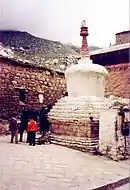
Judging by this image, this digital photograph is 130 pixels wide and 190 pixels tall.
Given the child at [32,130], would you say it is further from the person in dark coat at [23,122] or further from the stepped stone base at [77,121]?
the stepped stone base at [77,121]

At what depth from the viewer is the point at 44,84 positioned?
3031 mm

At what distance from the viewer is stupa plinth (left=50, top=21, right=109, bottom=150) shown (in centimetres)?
263

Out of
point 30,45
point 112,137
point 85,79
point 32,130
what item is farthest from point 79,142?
point 30,45

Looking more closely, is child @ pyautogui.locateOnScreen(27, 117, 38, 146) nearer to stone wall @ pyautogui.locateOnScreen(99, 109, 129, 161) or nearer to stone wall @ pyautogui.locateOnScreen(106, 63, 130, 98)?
stone wall @ pyautogui.locateOnScreen(99, 109, 129, 161)

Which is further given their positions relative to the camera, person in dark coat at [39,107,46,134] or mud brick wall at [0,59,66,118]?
person in dark coat at [39,107,46,134]

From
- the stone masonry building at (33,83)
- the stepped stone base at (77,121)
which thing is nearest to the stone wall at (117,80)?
the stone masonry building at (33,83)

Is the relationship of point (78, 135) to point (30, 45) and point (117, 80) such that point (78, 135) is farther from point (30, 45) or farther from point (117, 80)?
point (30, 45)

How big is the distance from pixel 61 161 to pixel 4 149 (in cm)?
34

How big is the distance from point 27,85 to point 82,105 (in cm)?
46

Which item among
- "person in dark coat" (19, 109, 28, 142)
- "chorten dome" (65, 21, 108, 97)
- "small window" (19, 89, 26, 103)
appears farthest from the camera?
"chorten dome" (65, 21, 108, 97)

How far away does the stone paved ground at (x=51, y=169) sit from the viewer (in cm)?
178

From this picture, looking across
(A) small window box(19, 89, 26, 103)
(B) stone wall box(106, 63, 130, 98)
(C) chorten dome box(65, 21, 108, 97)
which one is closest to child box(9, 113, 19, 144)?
(A) small window box(19, 89, 26, 103)

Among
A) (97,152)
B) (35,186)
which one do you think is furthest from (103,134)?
(35,186)

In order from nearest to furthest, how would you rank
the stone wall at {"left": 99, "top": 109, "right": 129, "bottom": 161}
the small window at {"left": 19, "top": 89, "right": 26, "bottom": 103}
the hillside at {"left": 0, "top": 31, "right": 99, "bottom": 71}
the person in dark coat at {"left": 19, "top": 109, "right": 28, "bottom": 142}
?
1. the hillside at {"left": 0, "top": 31, "right": 99, "bottom": 71}
2. the person in dark coat at {"left": 19, "top": 109, "right": 28, "bottom": 142}
3. the stone wall at {"left": 99, "top": 109, "right": 129, "bottom": 161}
4. the small window at {"left": 19, "top": 89, "right": 26, "bottom": 103}
